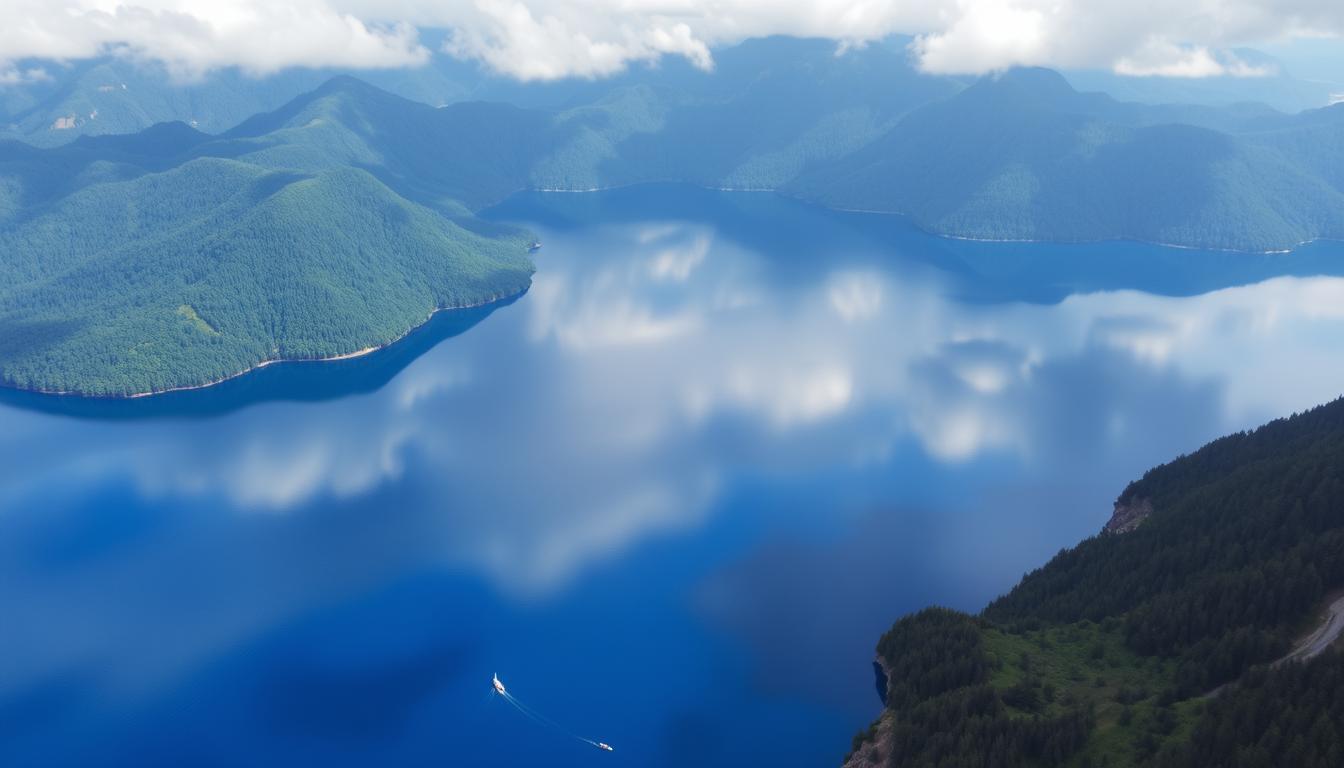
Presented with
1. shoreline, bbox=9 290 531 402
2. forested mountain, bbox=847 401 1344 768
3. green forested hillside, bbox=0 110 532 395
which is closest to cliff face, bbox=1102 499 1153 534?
forested mountain, bbox=847 401 1344 768

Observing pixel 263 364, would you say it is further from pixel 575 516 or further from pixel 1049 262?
pixel 1049 262

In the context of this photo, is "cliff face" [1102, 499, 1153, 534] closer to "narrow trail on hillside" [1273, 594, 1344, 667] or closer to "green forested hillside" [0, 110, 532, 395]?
"narrow trail on hillside" [1273, 594, 1344, 667]

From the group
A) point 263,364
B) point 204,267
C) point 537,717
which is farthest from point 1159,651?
point 204,267

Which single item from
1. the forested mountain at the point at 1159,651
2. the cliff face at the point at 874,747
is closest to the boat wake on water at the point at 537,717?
the cliff face at the point at 874,747

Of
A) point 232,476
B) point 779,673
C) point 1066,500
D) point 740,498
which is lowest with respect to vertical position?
→ point 232,476

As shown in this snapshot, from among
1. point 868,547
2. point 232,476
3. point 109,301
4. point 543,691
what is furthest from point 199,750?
point 109,301

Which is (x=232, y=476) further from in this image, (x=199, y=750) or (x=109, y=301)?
(x=109, y=301)

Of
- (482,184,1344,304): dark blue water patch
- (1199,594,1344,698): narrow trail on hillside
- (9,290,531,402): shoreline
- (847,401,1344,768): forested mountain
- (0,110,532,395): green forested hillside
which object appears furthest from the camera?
(482,184,1344,304): dark blue water patch
